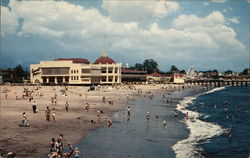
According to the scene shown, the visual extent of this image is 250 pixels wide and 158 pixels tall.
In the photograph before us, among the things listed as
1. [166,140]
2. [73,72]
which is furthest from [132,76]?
[166,140]

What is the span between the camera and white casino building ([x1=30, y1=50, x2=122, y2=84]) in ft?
393

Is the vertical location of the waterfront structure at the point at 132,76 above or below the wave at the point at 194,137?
above

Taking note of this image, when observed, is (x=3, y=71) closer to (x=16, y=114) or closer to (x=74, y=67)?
(x=74, y=67)

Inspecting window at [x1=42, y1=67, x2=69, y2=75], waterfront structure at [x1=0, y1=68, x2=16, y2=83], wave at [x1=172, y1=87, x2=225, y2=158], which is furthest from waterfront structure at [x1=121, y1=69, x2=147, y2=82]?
wave at [x1=172, y1=87, x2=225, y2=158]

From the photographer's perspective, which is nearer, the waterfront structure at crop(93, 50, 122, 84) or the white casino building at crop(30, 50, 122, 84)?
the white casino building at crop(30, 50, 122, 84)

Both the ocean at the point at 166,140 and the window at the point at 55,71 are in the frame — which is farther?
the window at the point at 55,71

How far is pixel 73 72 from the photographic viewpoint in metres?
120

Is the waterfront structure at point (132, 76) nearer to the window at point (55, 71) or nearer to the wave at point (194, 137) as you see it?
the window at point (55, 71)

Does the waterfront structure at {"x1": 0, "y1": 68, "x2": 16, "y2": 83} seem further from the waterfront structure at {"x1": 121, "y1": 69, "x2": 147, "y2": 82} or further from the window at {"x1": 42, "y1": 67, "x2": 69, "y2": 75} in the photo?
the waterfront structure at {"x1": 121, "y1": 69, "x2": 147, "y2": 82}

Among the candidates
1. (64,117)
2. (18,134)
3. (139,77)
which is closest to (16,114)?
(64,117)

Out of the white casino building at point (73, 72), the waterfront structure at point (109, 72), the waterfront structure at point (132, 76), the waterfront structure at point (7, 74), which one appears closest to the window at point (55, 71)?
the white casino building at point (73, 72)

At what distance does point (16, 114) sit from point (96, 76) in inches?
3419

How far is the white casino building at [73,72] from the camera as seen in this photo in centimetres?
11969

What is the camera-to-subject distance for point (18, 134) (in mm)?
25422
